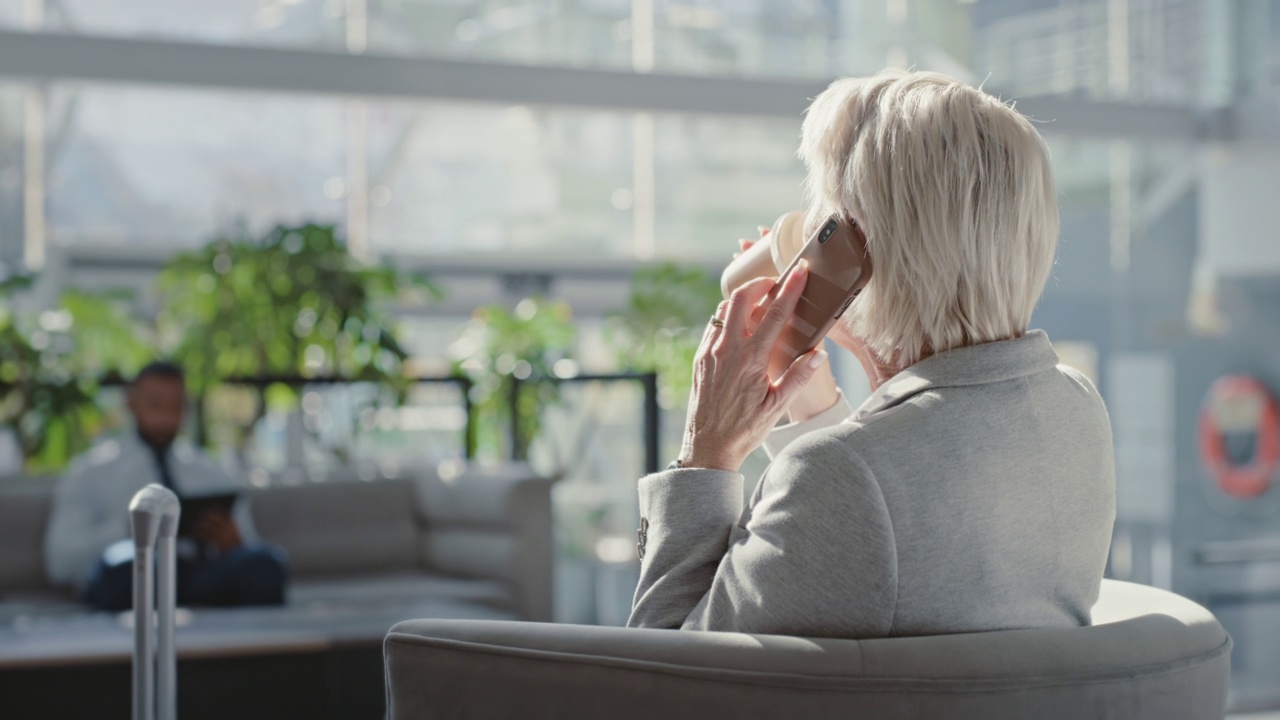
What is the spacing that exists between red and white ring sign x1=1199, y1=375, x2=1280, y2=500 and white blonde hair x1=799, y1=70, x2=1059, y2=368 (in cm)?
463

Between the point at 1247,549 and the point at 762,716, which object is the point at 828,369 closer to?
the point at 762,716

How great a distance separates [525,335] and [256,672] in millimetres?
2738

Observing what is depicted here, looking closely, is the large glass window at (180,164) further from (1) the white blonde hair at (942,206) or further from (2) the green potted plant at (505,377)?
(1) the white blonde hair at (942,206)

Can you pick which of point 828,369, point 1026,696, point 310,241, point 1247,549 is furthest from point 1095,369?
point 1026,696

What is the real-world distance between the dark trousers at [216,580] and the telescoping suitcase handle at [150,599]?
176cm

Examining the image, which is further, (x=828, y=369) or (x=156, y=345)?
(x=156, y=345)

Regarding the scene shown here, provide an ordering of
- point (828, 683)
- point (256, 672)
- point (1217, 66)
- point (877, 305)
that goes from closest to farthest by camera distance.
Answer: point (828, 683) < point (877, 305) < point (256, 672) < point (1217, 66)

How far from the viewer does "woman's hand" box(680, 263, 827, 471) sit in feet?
3.94

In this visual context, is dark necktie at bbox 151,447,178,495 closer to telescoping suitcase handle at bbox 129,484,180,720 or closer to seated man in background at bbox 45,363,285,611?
seated man in background at bbox 45,363,285,611

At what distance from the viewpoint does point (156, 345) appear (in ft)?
16.6

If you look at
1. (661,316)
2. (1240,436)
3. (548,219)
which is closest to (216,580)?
(661,316)

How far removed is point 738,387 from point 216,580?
8.17 feet

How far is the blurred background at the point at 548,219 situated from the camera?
4574 mm

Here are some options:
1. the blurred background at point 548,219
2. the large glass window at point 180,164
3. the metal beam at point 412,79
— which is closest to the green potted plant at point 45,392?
the blurred background at point 548,219
